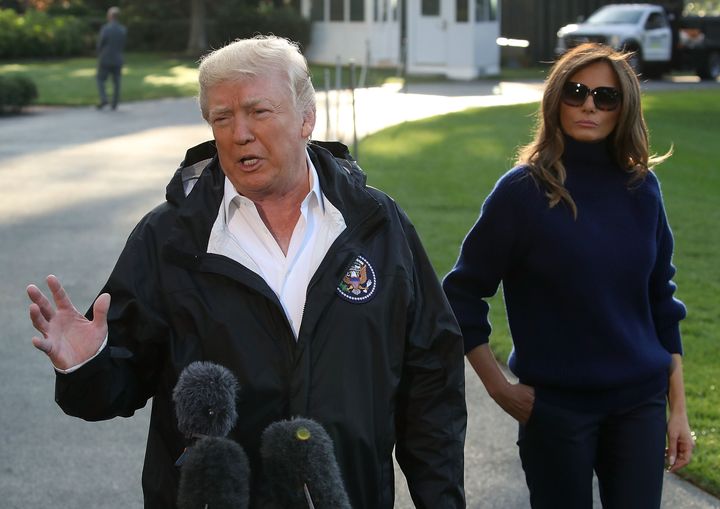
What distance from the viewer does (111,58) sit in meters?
26.1

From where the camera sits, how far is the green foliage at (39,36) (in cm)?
4428

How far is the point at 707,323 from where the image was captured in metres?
8.38

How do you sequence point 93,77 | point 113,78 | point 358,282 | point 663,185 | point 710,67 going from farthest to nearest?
point 710,67
point 93,77
point 113,78
point 663,185
point 358,282

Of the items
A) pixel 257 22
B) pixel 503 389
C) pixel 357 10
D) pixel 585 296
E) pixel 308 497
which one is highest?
pixel 357 10

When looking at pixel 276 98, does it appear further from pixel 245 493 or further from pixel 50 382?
pixel 50 382

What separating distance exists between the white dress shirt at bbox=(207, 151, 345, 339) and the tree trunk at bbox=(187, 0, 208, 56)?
44220mm

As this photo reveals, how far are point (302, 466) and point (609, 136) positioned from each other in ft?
5.83

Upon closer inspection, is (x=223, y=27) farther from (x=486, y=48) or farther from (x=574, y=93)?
(x=574, y=93)

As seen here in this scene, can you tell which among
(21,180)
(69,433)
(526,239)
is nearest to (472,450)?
(69,433)

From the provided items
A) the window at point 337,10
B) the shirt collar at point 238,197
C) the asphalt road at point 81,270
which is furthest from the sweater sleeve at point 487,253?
the window at point 337,10

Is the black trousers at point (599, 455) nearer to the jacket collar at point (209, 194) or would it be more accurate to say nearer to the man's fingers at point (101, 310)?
the jacket collar at point (209, 194)

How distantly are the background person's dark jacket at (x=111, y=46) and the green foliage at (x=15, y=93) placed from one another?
175 cm

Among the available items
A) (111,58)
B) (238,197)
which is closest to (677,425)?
(238,197)

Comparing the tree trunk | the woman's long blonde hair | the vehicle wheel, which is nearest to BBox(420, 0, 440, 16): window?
the vehicle wheel
